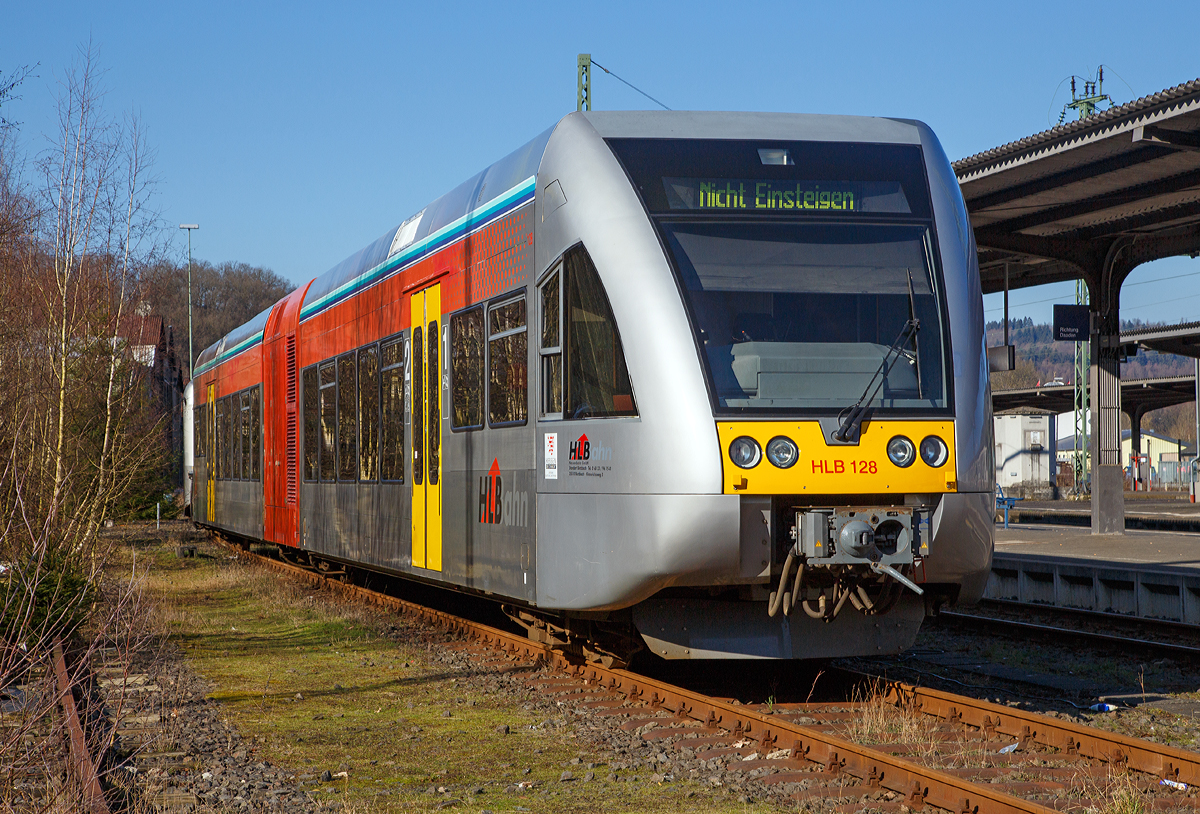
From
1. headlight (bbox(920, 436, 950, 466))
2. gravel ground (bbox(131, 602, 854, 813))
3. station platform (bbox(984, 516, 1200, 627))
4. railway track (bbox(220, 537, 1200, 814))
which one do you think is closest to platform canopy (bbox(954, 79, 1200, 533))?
station platform (bbox(984, 516, 1200, 627))

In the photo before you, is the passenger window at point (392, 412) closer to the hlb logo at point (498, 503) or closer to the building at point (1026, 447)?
the hlb logo at point (498, 503)

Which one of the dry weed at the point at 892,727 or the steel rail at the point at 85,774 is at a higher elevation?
the steel rail at the point at 85,774

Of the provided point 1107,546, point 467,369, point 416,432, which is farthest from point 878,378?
point 1107,546

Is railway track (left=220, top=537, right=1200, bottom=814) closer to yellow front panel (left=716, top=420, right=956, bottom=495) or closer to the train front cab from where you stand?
the train front cab

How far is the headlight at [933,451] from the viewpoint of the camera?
720 centimetres

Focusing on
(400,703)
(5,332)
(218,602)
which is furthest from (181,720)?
(218,602)

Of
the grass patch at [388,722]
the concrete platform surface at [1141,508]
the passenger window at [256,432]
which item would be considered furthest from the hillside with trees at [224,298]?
the grass patch at [388,722]

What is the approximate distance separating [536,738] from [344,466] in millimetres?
6525

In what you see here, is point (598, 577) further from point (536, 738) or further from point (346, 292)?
point (346, 292)

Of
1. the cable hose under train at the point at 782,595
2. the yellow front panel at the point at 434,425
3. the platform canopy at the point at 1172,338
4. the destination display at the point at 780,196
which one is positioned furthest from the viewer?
the platform canopy at the point at 1172,338

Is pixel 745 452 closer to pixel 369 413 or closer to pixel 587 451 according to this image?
pixel 587 451

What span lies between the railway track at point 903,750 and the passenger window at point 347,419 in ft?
15.6

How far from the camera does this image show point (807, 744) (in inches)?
263

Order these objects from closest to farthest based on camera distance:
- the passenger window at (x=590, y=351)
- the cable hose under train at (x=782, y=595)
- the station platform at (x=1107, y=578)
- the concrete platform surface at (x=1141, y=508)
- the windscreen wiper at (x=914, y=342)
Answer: the cable hose under train at (x=782, y=595), the windscreen wiper at (x=914, y=342), the passenger window at (x=590, y=351), the station platform at (x=1107, y=578), the concrete platform surface at (x=1141, y=508)
